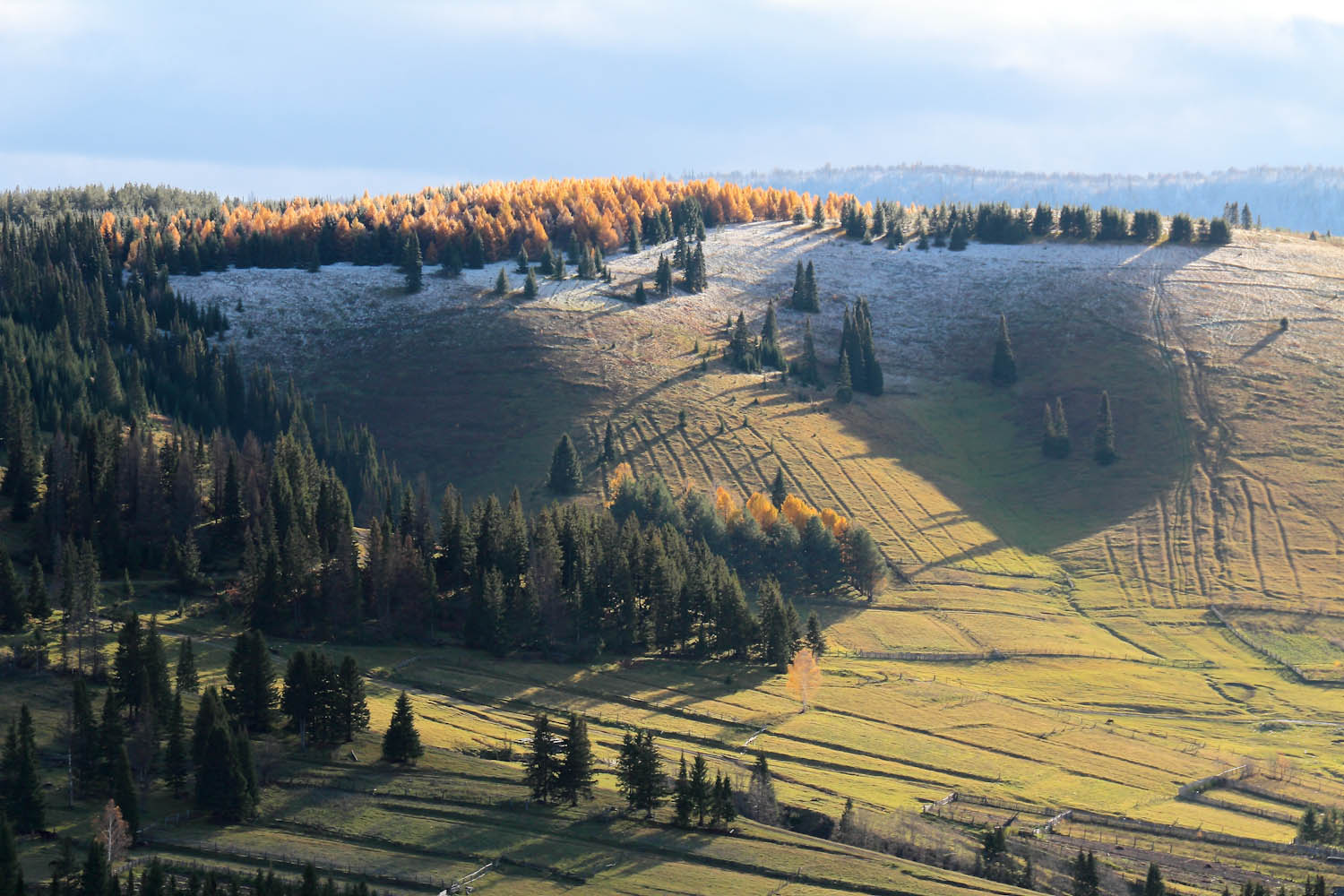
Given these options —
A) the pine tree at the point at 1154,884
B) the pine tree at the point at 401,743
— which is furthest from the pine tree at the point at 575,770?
the pine tree at the point at 1154,884

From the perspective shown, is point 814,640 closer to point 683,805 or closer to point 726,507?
point 726,507

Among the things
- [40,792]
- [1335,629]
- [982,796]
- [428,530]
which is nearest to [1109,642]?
[1335,629]

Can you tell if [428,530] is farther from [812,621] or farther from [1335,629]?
[1335,629]

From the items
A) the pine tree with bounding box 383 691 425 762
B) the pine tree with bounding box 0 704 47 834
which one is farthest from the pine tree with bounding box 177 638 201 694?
the pine tree with bounding box 0 704 47 834

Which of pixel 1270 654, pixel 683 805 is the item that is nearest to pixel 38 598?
pixel 683 805

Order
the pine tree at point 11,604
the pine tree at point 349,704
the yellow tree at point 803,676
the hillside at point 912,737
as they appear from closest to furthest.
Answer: the hillside at point 912,737 < the pine tree at point 349,704 < the pine tree at point 11,604 < the yellow tree at point 803,676

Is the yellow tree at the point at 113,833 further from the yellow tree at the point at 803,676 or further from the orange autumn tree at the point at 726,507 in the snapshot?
the orange autumn tree at the point at 726,507

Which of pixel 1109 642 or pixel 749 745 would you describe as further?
pixel 1109 642
